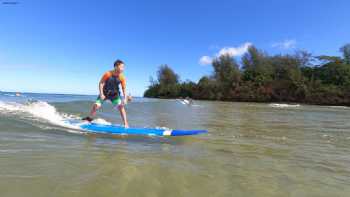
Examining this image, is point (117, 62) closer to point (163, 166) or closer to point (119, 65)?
point (119, 65)

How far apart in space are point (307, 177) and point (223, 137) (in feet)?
10.7

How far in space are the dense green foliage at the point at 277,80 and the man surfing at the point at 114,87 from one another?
174 feet

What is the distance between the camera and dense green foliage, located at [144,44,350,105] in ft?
174

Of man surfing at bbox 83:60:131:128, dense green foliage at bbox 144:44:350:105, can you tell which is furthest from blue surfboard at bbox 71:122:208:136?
dense green foliage at bbox 144:44:350:105

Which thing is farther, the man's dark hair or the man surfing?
the man surfing

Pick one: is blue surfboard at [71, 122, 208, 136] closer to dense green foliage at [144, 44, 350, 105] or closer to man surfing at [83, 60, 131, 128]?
man surfing at [83, 60, 131, 128]

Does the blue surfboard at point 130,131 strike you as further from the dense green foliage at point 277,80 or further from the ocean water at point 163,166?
the dense green foliage at point 277,80

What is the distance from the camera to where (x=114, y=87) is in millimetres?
7422

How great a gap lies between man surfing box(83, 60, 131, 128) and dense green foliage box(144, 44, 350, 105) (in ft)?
174

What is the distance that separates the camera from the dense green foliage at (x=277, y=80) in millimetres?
53172

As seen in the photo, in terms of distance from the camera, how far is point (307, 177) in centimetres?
365

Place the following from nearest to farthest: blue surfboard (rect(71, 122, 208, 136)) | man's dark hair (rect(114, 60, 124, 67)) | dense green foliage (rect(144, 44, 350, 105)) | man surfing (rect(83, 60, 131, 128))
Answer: blue surfboard (rect(71, 122, 208, 136)) → man's dark hair (rect(114, 60, 124, 67)) → man surfing (rect(83, 60, 131, 128)) → dense green foliage (rect(144, 44, 350, 105))

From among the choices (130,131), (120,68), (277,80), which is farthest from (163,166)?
(277,80)

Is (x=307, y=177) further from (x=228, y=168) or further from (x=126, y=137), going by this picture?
(x=126, y=137)
